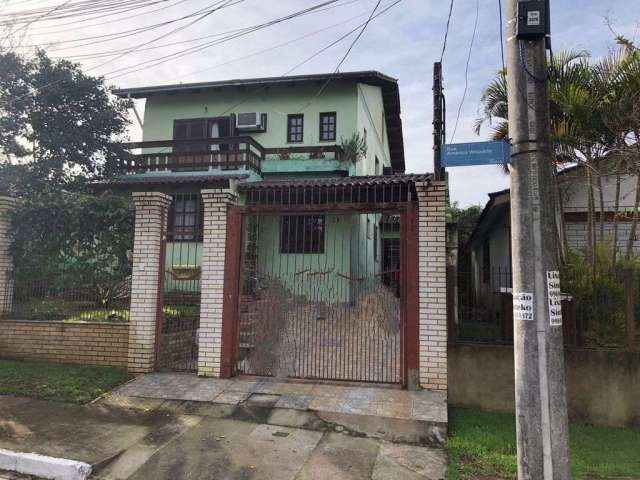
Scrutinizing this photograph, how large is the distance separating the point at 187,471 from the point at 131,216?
6.94 metres

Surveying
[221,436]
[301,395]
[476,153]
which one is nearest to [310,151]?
[301,395]

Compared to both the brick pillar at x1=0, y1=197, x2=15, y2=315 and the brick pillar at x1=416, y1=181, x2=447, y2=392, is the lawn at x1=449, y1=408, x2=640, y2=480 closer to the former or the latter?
the brick pillar at x1=416, y1=181, x2=447, y2=392

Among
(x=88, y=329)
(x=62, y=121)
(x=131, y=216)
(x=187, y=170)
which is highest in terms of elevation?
(x=62, y=121)

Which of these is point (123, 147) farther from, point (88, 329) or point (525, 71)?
point (525, 71)

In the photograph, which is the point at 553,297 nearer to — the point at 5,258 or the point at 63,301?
the point at 63,301

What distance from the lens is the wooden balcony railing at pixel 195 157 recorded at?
1501 centimetres

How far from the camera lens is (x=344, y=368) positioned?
6.94m

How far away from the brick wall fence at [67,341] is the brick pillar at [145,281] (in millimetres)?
321

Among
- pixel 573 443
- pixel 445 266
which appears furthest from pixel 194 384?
pixel 573 443

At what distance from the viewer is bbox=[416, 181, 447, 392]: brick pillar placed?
5.77 meters

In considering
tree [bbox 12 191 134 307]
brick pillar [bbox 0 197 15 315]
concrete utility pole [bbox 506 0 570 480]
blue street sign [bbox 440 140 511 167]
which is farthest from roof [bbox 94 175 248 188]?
concrete utility pole [bbox 506 0 570 480]

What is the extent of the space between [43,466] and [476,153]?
454cm

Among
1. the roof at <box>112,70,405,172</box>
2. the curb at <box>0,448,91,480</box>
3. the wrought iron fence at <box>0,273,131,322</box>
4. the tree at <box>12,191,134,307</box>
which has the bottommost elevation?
the curb at <box>0,448,91,480</box>

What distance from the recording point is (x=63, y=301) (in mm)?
7434
